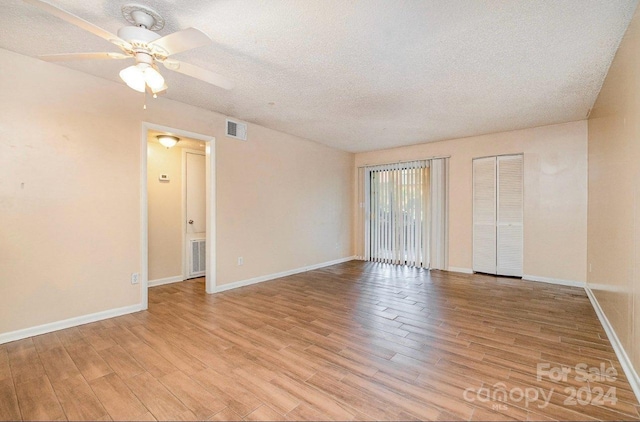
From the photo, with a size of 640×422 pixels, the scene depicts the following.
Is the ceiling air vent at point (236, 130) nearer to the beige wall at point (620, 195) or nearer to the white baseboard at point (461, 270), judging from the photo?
the beige wall at point (620, 195)

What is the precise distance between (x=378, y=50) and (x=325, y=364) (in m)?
2.78

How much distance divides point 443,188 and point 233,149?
4.27 meters

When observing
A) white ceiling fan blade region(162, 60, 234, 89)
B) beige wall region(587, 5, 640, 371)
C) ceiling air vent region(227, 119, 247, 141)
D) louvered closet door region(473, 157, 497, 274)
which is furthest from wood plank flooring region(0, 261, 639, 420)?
ceiling air vent region(227, 119, 247, 141)

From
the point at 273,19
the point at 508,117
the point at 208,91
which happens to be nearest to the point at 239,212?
the point at 208,91

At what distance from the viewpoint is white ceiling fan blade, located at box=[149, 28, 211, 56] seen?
177 cm

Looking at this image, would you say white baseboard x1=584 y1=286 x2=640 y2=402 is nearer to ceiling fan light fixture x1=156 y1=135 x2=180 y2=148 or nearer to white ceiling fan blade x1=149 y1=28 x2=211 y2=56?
white ceiling fan blade x1=149 y1=28 x2=211 y2=56

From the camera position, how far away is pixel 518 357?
2.30 m

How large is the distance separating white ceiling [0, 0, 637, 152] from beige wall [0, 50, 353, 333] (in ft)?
0.94

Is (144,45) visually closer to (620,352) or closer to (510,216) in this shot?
(620,352)

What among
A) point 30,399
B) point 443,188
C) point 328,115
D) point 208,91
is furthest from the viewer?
point 443,188

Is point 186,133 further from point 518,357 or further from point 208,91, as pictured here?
point 518,357

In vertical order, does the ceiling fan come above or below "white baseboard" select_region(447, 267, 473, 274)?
above

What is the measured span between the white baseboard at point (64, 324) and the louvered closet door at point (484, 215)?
18.9 ft

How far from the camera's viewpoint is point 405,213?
20.4ft
